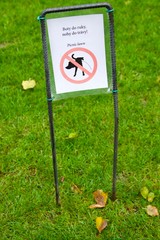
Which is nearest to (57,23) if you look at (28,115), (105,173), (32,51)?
(105,173)

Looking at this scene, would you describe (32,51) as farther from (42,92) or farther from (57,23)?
(57,23)

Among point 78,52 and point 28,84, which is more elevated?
point 78,52

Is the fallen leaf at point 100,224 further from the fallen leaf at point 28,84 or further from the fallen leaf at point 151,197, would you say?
the fallen leaf at point 28,84

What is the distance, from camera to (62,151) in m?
3.03

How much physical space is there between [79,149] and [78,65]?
1048 mm

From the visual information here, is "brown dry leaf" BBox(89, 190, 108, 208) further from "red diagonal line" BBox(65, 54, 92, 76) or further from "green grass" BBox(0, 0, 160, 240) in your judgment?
"red diagonal line" BBox(65, 54, 92, 76)

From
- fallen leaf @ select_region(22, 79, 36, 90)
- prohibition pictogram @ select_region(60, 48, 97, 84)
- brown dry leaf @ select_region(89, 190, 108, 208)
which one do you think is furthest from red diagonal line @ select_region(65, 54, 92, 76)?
fallen leaf @ select_region(22, 79, 36, 90)

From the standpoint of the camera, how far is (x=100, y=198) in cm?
266

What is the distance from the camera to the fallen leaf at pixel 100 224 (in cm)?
248

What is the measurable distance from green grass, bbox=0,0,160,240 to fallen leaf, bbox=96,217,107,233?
0.10 feet

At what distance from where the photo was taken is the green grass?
8.36ft

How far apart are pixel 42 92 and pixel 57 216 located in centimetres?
132

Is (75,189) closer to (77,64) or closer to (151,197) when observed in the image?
(151,197)

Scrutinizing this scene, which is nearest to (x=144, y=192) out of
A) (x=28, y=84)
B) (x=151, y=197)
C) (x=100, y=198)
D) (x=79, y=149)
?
(x=151, y=197)
